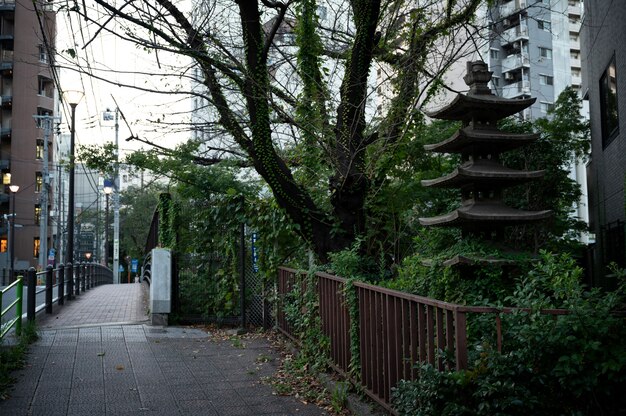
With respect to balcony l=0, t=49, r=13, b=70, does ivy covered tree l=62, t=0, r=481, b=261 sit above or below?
below

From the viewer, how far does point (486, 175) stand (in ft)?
22.4

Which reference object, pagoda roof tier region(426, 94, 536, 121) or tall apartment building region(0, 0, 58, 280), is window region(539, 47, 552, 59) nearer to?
tall apartment building region(0, 0, 58, 280)

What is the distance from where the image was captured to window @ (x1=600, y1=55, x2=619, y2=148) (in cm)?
1480

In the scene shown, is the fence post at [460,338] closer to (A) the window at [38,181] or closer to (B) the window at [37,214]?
(A) the window at [38,181]

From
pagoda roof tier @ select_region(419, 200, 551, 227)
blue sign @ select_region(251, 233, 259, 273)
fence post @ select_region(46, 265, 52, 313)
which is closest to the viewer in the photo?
pagoda roof tier @ select_region(419, 200, 551, 227)

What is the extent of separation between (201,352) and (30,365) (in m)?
2.46

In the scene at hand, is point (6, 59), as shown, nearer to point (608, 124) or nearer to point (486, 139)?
point (608, 124)

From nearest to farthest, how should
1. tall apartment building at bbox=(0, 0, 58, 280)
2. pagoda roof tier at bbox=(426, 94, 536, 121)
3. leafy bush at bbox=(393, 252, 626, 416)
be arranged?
leafy bush at bbox=(393, 252, 626, 416)
pagoda roof tier at bbox=(426, 94, 536, 121)
tall apartment building at bbox=(0, 0, 58, 280)

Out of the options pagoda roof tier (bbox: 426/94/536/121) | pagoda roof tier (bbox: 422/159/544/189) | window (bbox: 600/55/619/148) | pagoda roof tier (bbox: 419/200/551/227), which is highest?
window (bbox: 600/55/619/148)

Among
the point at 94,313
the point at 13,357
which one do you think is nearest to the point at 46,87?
the point at 94,313


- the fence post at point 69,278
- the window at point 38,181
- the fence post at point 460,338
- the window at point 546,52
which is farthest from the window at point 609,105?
the window at point 38,181

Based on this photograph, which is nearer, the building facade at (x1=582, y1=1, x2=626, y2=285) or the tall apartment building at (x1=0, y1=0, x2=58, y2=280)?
the building facade at (x1=582, y1=1, x2=626, y2=285)

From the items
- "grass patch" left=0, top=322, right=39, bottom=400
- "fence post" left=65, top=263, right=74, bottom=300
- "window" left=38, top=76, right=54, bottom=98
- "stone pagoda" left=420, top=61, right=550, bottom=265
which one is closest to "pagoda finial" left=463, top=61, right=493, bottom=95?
"stone pagoda" left=420, top=61, right=550, bottom=265

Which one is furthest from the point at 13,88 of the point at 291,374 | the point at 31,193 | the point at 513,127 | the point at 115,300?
the point at 291,374
